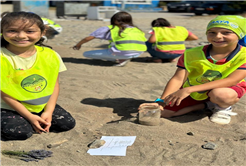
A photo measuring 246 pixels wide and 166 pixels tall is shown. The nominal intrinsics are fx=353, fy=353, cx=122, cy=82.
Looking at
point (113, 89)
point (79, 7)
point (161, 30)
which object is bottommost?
point (79, 7)

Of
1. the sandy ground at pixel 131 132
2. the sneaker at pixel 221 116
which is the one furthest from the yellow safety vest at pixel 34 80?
the sneaker at pixel 221 116

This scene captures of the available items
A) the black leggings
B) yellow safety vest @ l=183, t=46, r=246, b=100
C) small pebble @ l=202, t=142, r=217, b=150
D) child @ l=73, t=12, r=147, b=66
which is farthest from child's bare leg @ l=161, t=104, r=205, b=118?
child @ l=73, t=12, r=147, b=66

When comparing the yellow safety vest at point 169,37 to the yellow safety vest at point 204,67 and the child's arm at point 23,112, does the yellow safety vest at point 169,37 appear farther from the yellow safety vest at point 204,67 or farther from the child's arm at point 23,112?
the child's arm at point 23,112

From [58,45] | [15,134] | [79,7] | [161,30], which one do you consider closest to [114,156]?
[15,134]

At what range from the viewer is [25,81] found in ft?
10.1

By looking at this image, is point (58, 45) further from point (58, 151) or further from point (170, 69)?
point (58, 151)

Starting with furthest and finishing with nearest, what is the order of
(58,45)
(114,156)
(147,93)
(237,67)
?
(58,45) < (147,93) < (237,67) < (114,156)

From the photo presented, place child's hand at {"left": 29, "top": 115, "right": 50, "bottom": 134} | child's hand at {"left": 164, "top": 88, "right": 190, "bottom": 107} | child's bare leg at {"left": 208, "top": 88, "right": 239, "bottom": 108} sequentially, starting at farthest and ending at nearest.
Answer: child's bare leg at {"left": 208, "top": 88, "right": 239, "bottom": 108} < child's hand at {"left": 164, "top": 88, "right": 190, "bottom": 107} < child's hand at {"left": 29, "top": 115, "right": 50, "bottom": 134}

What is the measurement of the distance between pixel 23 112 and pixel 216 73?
1.83m

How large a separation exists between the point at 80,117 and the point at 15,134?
2.69 feet

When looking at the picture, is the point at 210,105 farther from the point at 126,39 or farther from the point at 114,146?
the point at 126,39

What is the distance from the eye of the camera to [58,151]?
2830mm

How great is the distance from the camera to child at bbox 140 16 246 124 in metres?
3.25

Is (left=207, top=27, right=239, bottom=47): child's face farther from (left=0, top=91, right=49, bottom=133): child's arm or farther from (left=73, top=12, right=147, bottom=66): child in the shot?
(left=73, top=12, right=147, bottom=66): child
